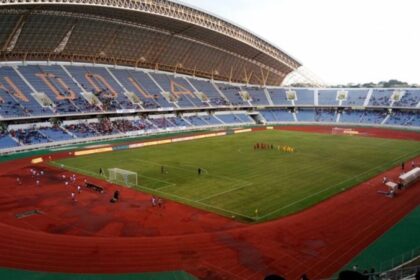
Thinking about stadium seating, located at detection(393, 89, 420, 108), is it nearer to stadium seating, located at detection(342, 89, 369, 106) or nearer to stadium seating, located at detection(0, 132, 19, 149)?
stadium seating, located at detection(342, 89, 369, 106)

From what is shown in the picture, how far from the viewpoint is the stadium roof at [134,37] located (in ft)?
220

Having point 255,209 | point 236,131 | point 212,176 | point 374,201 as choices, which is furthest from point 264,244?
point 236,131

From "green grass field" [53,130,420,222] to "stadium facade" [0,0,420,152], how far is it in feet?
63.7

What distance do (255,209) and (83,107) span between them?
53451 millimetres

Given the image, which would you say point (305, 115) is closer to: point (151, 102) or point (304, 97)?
point (304, 97)

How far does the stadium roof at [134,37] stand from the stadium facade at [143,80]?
0.20m

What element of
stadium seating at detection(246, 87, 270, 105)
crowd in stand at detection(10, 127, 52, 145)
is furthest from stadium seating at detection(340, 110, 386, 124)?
crowd in stand at detection(10, 127, 52, 145)

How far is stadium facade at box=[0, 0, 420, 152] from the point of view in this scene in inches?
2660

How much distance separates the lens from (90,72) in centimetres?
8481

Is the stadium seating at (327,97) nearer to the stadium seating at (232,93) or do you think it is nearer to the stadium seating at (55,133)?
the stadium seating at (232,93)

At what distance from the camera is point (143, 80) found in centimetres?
9188

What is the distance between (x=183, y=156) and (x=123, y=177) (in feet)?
48.9

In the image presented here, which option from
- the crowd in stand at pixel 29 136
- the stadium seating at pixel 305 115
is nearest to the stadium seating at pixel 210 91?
the stadium seating at pixel 305 115

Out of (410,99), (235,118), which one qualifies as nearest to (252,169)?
(235,118)
